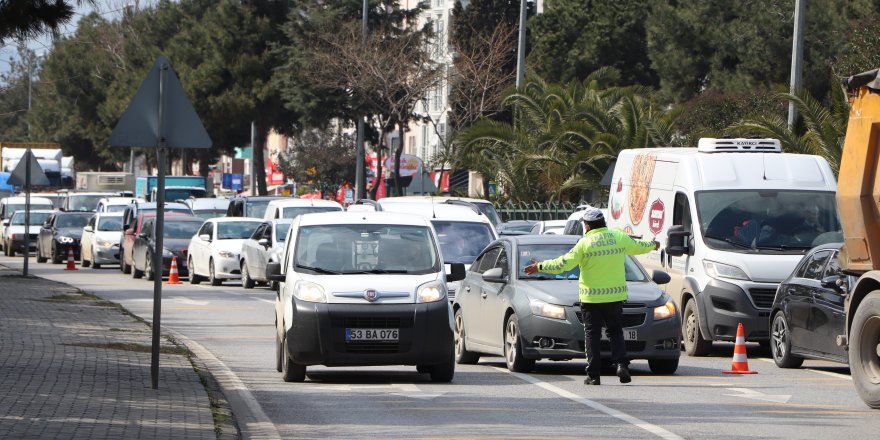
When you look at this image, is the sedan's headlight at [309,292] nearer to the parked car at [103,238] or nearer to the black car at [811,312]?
the black car at [811,312]

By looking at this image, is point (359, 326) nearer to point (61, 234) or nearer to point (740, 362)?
point (740, 362)

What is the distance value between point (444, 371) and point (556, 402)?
1995 millimetres

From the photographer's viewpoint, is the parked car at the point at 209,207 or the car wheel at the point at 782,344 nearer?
the car wheel at the point at 782,344

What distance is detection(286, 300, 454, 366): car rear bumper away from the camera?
15.4m

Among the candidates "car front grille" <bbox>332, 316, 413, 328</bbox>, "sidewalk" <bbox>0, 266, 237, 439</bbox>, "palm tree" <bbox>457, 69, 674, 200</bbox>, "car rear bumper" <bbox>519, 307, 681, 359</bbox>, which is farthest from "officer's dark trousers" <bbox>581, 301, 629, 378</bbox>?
"palm tree" <bbox>457, 69, 674, 200</bbox>

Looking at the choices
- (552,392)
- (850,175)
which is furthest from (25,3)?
(850,175)

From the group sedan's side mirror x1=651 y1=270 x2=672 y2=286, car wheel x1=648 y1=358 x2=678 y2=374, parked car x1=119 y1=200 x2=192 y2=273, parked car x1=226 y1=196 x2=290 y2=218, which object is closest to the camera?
car wheel x1=648 y1=358 x2=678 y2=374

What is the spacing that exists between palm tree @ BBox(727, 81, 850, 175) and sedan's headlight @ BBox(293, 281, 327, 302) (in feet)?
58.7

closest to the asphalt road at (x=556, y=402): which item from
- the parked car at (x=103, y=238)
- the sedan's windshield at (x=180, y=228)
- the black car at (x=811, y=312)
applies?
the black car at (x=811, y=312)

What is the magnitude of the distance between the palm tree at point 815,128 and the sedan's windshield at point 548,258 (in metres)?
14.4

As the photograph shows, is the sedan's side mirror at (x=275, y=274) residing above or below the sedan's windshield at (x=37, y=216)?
above

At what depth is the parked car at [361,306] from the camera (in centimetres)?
1545

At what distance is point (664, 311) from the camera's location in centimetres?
1684

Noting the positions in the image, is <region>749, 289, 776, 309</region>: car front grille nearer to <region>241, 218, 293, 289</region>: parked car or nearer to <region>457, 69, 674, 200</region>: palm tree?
<region>241, 218, 293, 289</region>: parked car
